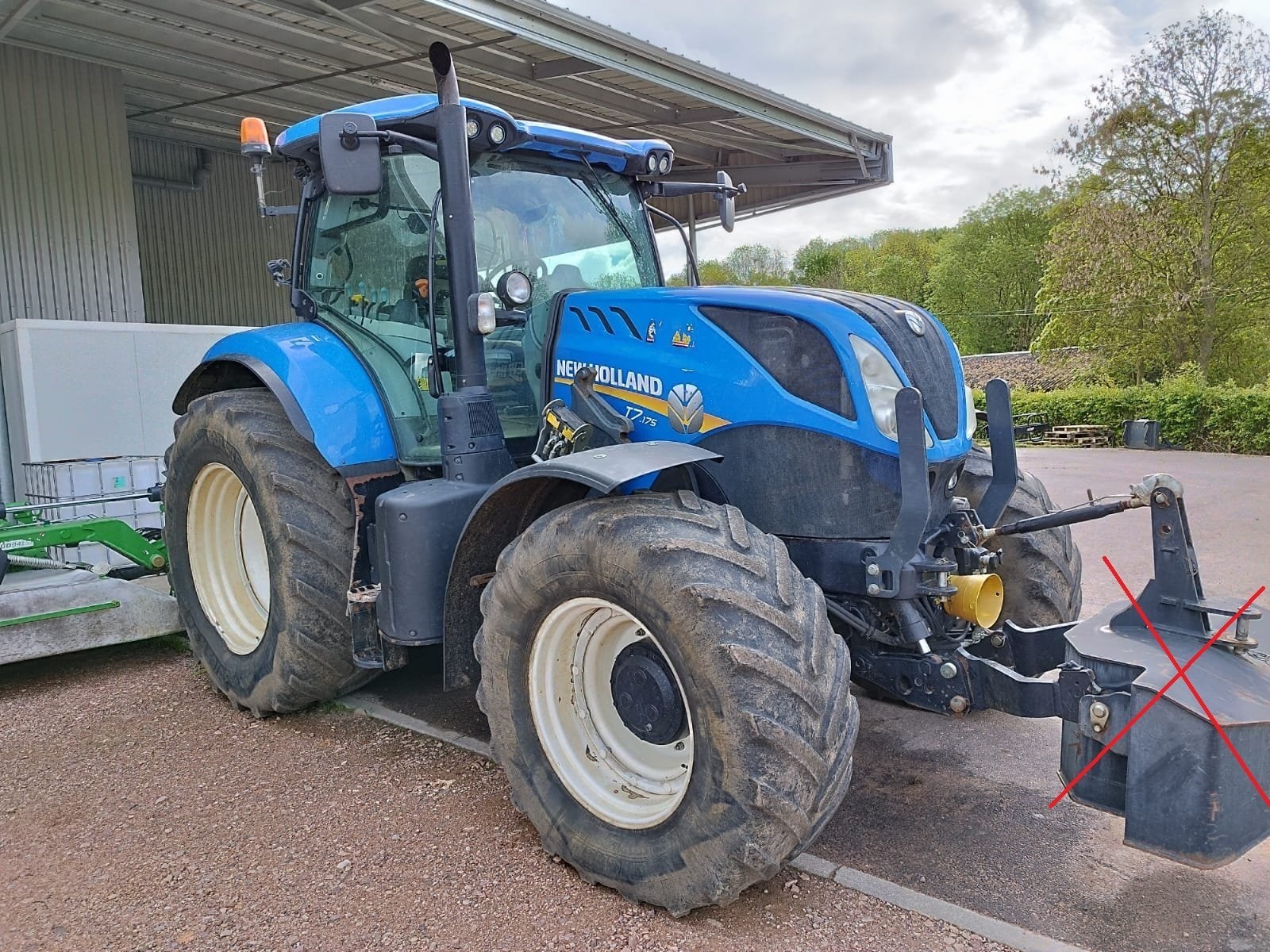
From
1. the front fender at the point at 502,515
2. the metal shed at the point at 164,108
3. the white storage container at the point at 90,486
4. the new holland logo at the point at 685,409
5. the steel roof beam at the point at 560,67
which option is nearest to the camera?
the front fender at the point at 502,515

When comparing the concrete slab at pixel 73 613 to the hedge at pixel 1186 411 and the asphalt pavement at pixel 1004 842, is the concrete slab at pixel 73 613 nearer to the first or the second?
the asphalt pavement at pixel 1004 842

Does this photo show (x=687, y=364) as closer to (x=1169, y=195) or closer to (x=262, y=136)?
(x=262, y=136)

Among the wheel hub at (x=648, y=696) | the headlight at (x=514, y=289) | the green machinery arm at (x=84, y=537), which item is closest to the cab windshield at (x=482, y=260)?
the headlight at (x=514, y=289)

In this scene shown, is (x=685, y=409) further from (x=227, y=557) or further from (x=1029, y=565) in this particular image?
(x=227, y=557)

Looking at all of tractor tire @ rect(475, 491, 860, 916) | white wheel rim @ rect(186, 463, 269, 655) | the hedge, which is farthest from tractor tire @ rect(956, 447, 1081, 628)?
the hedge

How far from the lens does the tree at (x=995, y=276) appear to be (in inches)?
2203

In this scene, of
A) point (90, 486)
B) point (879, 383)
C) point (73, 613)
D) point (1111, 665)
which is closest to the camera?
point (1111, 665)

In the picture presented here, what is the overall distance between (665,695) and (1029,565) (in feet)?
5.80

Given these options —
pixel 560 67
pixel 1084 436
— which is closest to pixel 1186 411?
pixel 1084 436

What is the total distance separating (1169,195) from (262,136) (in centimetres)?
2552

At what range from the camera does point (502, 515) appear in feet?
11.0

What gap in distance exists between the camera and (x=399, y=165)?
3949 millimetres

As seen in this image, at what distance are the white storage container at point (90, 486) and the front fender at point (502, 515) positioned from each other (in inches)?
161

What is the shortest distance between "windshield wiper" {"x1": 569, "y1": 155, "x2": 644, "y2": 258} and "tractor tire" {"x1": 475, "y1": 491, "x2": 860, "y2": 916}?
1.75 metres
